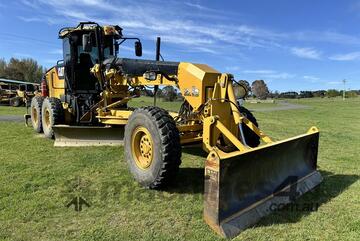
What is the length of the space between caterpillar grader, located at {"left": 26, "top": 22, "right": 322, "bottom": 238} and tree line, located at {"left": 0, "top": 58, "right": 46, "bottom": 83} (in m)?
64.2

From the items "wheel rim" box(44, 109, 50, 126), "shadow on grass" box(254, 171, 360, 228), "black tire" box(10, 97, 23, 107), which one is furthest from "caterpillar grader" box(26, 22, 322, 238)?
"black tire" box(10, 97, 23, 107)

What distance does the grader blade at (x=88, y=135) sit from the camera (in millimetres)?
8312

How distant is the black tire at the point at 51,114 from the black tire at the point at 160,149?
4.43m

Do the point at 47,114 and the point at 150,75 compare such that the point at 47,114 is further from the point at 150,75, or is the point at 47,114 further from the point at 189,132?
the point at 189,132

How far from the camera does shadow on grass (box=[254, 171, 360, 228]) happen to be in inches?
173

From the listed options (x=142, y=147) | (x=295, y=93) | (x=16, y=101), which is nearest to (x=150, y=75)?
(x=142, y=147)

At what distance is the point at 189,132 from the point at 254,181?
1.64 m

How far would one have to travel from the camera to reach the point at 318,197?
522cm

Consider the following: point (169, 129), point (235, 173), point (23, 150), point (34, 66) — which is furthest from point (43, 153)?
point (34, 66)

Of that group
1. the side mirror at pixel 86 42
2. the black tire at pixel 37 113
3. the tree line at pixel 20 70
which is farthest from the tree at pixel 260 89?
the side mirror at pixel 86 42

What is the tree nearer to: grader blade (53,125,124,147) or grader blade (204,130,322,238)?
grader blade (53,125,124,147)

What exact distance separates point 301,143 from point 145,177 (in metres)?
2.46

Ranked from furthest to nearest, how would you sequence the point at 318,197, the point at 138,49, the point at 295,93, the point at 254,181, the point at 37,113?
the point at 295,93
the point at 37,113
the point at 138,49
the point at 318,197
the point at 254,181

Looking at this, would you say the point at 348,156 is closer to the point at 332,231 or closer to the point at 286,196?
the point at 286,196
